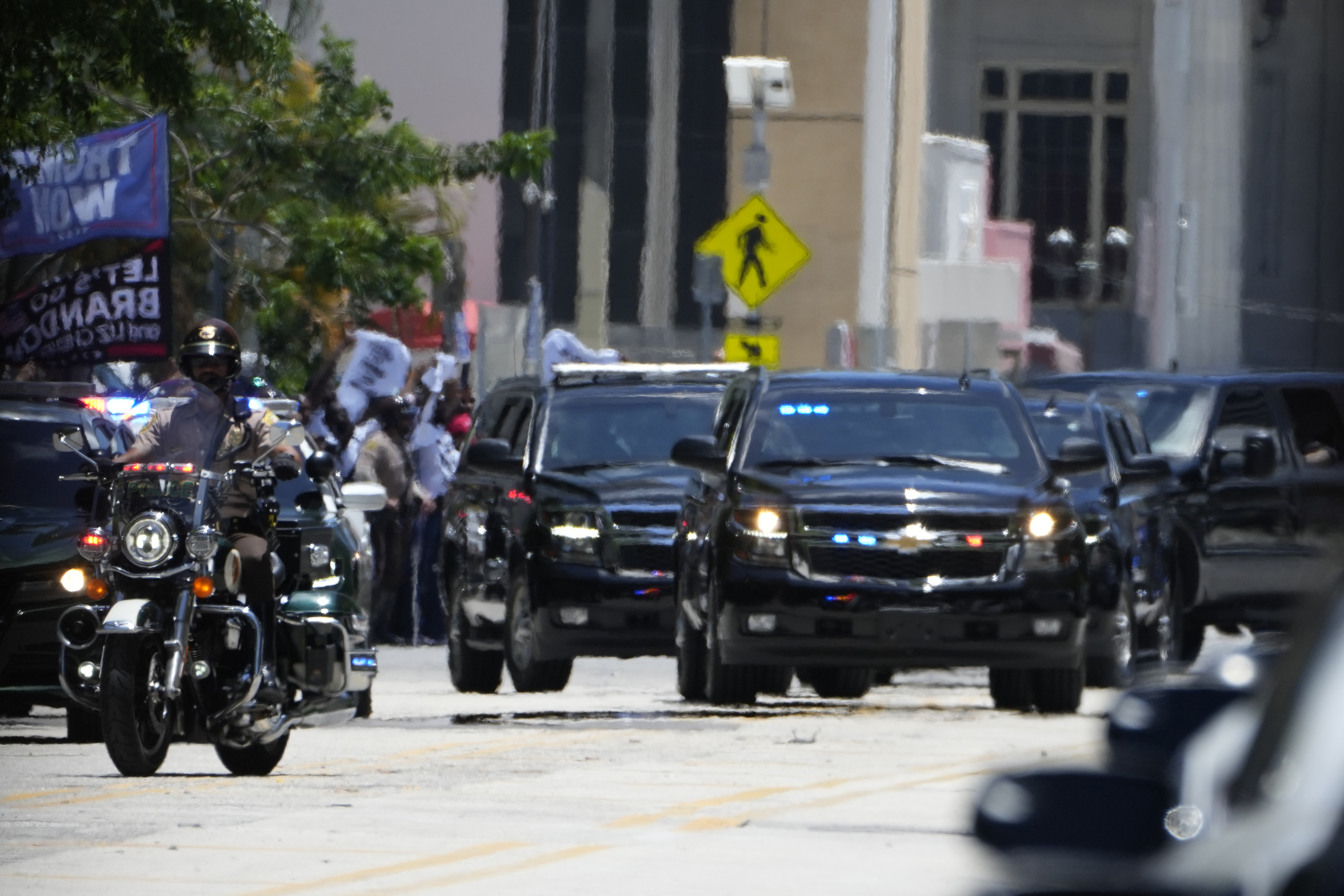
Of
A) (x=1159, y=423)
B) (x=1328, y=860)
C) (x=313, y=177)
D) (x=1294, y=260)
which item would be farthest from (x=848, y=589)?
(x=1294, y=260)

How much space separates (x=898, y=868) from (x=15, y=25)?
12.7m

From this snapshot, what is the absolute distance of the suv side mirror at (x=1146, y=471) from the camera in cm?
1733

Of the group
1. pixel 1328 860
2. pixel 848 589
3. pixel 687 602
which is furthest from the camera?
pixel 687 602

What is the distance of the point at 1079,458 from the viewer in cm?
1623

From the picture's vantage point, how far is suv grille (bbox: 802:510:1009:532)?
1541cm

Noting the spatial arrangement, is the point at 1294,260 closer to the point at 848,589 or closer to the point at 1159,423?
the point at 1159,423

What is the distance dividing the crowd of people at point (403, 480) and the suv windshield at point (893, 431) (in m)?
6.65

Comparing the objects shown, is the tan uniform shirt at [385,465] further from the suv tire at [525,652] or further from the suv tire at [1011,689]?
the suv tire at [1011,689]

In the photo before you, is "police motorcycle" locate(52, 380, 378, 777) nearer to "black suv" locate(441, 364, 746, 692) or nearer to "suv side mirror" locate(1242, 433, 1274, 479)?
"black suv" locate(441, 364, 746, 692)

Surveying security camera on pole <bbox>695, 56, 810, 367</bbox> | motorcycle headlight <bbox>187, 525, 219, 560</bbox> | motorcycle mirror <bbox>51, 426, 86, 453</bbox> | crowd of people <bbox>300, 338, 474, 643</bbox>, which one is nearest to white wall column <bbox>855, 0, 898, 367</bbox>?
security camera on pole <bbox>695, 56, 810, 367</bbox>

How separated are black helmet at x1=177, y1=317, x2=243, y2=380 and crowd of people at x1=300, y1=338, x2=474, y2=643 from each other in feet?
35.3

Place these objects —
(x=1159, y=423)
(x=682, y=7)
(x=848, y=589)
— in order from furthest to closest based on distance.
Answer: (x=682, y=7) → (x=1159, y=423) → (x=848, y=589)

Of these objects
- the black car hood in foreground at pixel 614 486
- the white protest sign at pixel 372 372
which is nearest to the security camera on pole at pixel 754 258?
the white protest sign at pixel 372 372

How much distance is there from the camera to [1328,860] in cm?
305
